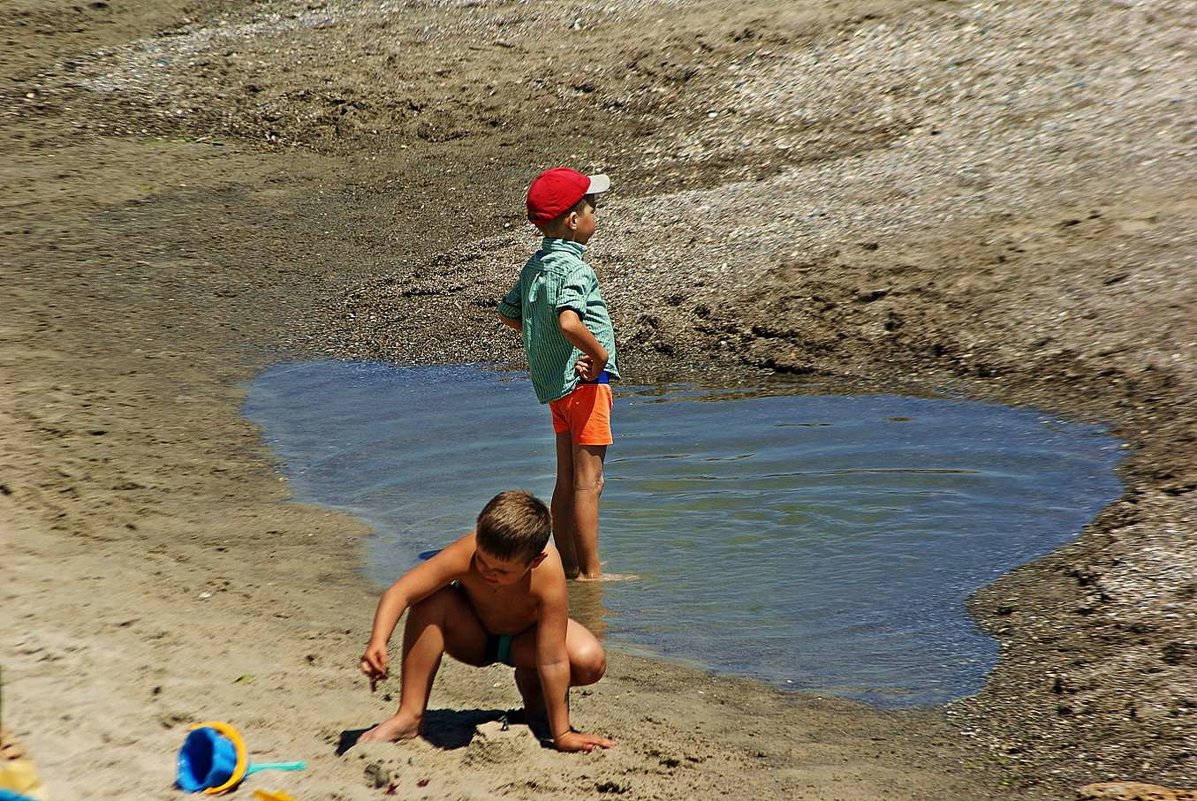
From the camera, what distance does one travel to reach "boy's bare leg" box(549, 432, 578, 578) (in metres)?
5.69

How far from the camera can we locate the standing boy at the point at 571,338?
5.30 metres

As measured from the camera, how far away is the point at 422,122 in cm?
1534

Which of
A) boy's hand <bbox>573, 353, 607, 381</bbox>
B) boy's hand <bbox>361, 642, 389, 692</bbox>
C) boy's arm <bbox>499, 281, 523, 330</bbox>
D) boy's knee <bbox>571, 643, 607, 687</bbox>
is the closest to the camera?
boy's hand <bbox>361, 642, 389, 692</bbox>

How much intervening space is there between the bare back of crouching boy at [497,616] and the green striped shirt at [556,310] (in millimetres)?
1670

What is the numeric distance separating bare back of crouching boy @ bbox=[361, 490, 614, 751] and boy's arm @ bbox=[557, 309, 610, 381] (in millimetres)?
1505

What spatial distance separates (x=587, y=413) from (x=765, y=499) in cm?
157

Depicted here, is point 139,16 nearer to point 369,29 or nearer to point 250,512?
point 369,29

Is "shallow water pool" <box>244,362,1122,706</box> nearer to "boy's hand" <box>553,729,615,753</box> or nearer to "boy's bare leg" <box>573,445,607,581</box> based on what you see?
"boy's bare leg" <box>573,445,607,581</box>

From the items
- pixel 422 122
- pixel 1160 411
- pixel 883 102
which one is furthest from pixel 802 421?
pixel 422 122

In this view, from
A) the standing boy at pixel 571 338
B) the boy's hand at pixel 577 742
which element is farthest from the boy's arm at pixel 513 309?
the boy's hand at pixel 577 742

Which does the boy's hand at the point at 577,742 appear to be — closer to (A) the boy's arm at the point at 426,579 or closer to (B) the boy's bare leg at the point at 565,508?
(A) the boy's arm at the point at 426,579

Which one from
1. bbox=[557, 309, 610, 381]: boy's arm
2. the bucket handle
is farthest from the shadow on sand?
bbox=[557, 309, 610, 381]: boy's arm

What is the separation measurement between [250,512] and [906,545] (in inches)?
129

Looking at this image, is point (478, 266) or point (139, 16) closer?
point (478, 266)
